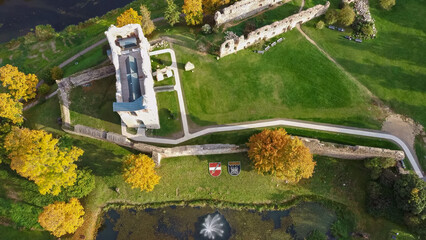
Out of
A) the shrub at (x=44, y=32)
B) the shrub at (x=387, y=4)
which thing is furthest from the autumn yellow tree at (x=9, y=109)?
the shrub at (x=387, y=4)

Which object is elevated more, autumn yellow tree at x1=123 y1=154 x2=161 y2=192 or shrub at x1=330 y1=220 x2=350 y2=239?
autumn yellow tree at x1=123 y1=154 x2=161 y2=192

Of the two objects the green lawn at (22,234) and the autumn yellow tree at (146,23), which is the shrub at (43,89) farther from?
the green lawn at (22,234)

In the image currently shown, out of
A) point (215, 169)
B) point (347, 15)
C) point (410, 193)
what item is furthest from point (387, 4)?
point (215, 169)

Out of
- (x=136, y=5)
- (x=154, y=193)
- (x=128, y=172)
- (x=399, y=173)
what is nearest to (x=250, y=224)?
(x=154, y=193)

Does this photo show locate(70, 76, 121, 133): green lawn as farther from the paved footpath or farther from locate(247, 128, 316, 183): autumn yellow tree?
locate(247, 128, 316, 183): autumn yellow tree

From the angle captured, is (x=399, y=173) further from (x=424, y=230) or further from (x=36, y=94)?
(x=36, y=94)

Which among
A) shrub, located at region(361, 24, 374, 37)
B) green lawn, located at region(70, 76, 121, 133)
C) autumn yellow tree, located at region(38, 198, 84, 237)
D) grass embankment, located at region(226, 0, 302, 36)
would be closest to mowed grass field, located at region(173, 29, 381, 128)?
grass embankment, located at region(226, 0, 302, 36)
